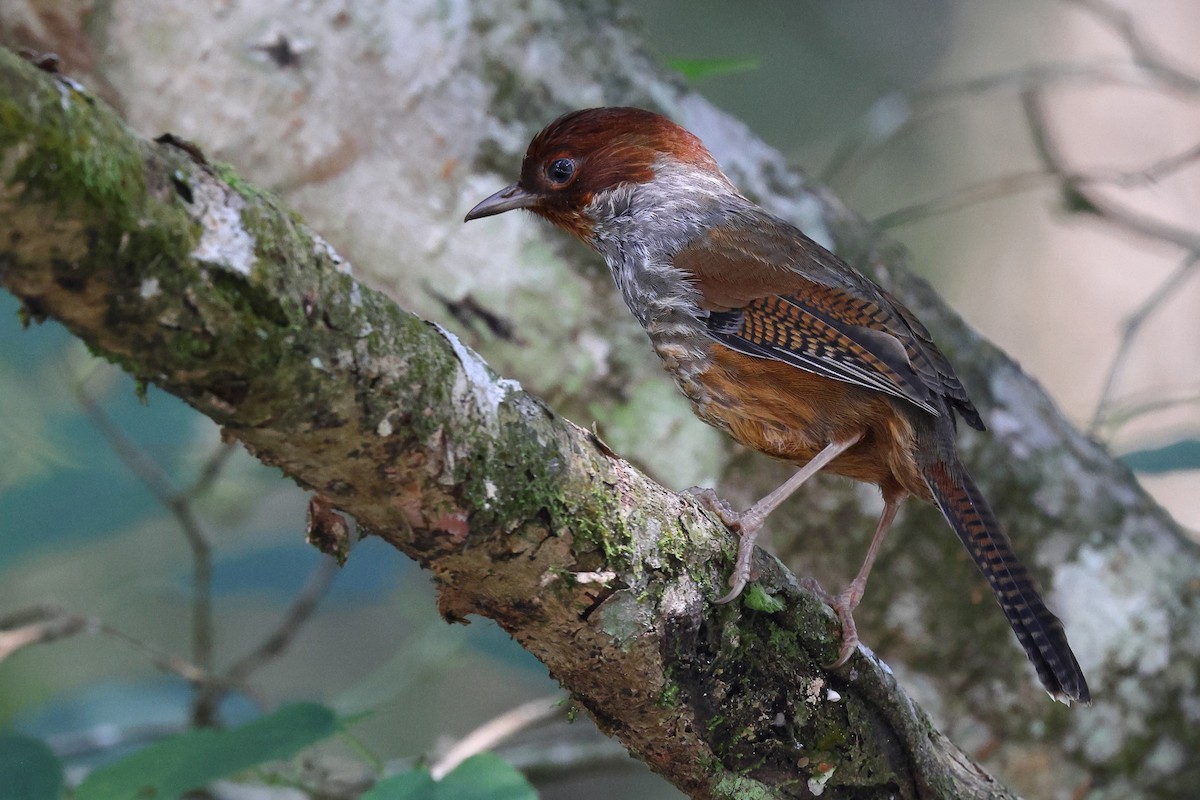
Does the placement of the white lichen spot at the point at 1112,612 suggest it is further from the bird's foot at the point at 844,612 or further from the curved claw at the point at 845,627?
the curved claw at the point at 845,627

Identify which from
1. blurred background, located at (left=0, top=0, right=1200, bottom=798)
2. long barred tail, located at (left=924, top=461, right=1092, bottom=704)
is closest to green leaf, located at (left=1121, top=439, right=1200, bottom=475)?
blurred background, located at (left=0, top=0, right=1200, bottom=798)

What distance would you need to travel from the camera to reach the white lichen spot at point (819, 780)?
2.09 meters

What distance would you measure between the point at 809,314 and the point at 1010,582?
0.79m

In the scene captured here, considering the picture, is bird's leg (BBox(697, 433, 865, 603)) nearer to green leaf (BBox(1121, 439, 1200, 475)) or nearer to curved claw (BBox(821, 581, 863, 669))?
curved claw (BBox(821, 581, 863, 669))

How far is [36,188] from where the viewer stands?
112 centimetres

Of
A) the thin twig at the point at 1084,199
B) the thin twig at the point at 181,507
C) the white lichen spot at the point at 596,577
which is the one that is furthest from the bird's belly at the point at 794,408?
the thin twig at the point at 1084,199

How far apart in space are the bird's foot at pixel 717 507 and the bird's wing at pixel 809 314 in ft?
1.95

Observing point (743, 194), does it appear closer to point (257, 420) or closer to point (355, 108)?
point (355, 108)

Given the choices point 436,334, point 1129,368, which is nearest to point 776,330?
point 436,334

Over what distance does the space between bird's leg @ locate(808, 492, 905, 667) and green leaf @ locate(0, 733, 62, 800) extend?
1757 millimetres

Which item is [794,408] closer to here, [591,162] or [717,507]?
[717,507]

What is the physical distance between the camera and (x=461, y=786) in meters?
2.26

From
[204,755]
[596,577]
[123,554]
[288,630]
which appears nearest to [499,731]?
[288,630]

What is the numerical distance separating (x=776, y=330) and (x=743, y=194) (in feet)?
2.89
